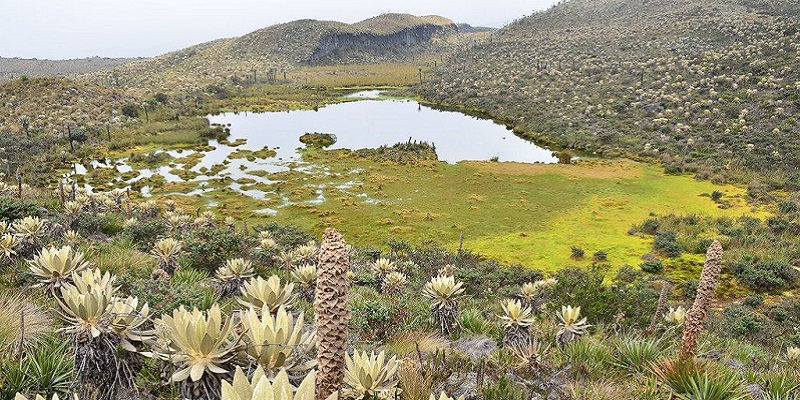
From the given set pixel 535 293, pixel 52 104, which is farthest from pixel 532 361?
pixel 52 104

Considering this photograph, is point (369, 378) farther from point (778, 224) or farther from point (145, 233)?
point (778, 224)

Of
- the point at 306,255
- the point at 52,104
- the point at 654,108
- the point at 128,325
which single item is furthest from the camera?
the point at 52,104

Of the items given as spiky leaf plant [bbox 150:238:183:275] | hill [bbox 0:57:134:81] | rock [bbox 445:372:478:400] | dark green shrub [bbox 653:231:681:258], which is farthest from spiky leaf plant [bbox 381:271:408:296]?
hill [bbox 0:57:134:81]

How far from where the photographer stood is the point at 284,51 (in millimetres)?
117375

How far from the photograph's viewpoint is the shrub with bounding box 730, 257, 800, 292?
15.6 m

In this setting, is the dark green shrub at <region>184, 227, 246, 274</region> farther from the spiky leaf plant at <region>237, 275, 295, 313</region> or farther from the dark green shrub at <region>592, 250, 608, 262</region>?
the dark green shrub at <region>592, 250, 608, 262</region>

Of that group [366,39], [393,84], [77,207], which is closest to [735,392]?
[77,207]

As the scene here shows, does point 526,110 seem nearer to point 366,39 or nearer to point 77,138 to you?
point 77,138

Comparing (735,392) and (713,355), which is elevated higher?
(735,392)

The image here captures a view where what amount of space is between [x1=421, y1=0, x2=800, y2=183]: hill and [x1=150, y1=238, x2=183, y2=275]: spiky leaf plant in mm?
32047

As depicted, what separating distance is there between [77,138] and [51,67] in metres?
121

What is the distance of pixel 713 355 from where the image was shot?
19.9 feet

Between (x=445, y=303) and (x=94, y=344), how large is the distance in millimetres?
4584

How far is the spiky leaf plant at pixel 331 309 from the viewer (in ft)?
7.59
